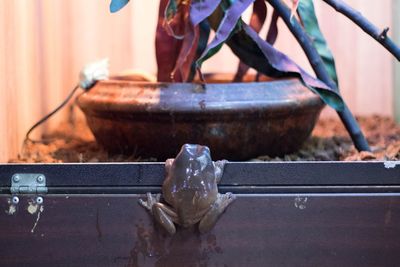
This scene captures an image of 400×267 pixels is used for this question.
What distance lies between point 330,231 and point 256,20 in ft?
1.49

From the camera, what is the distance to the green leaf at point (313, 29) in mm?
1101

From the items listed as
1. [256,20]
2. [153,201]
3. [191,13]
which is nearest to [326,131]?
[256,20]

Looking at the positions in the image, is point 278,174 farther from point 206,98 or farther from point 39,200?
point 39,200

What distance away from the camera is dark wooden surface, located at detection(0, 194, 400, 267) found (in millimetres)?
841

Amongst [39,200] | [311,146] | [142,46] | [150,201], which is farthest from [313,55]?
[142,46]

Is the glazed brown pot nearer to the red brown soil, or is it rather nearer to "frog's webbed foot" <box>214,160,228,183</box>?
the red brown soil

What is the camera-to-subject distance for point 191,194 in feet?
2.66

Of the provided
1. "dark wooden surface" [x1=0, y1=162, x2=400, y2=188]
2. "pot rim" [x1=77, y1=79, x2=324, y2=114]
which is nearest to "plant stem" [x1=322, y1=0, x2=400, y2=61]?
"pot rim" [x1=77, y1=79, x2=324, y2=114]

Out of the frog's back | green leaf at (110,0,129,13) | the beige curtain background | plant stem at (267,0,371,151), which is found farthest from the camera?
the beige curtain background

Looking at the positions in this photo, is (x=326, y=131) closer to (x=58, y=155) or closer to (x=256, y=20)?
(x=256, y=20)

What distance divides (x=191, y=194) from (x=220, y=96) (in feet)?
0.78

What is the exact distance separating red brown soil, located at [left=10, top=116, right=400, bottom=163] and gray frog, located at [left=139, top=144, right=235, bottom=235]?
227 mm

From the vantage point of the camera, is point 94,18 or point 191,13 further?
point 94,18

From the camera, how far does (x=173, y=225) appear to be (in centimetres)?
83
